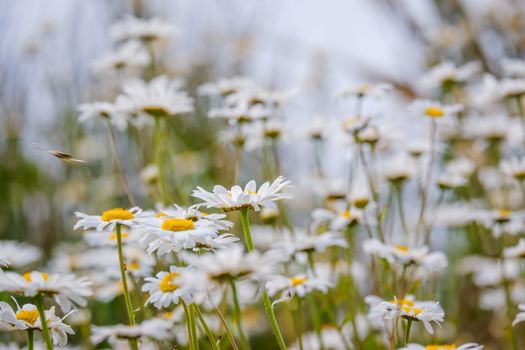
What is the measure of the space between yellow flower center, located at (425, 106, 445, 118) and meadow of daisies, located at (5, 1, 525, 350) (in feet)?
0.04

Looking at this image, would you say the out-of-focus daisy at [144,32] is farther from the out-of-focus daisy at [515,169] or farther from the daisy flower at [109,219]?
the daisy flower at [109,219]

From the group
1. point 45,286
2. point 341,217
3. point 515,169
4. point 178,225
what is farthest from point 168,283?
point 515,169

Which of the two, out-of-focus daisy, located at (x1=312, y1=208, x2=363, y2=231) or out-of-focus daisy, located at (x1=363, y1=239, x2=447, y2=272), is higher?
out-of-focus daisy, located at (x1=312, y1=208, x2=363, y2=231)

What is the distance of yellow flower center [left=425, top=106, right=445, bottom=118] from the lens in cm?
212

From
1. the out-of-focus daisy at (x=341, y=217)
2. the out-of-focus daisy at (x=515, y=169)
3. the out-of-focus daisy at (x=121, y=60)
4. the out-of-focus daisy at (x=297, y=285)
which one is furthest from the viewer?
the out-of-focus daisy at (x=121, y=60)

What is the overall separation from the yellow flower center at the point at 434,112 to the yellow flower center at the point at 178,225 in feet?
3.47

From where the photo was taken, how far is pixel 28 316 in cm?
133

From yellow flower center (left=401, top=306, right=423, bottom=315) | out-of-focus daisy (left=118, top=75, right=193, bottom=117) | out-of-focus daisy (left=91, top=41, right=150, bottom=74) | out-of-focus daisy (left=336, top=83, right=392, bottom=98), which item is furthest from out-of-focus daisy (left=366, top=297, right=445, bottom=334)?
out-of-focus daisy (left=91, top=41, right=150, bottom=74)

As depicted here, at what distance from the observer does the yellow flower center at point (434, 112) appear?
2122 millimetres

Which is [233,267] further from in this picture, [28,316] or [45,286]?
[28,316]

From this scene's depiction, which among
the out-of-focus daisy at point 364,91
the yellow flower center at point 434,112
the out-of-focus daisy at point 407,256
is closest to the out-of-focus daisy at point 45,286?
the out-of-focus daisy at point 407,256

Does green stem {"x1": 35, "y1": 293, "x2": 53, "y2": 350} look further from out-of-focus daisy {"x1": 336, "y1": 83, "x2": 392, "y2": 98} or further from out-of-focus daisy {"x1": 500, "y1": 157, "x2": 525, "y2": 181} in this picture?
out-of-focus daisy {"x1": 500, "y1": 157, "x2": 525, "y2": 181}

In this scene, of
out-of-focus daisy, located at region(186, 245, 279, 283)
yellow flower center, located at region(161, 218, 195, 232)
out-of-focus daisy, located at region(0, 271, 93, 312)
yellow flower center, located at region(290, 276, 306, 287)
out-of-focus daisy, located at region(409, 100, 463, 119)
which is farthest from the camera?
out-of-focus daisy, located at region(409, 100, 463, 119)

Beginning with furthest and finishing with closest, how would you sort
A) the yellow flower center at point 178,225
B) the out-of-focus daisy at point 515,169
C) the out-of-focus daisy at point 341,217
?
the out-of-focus daisy at point 515,169 < the out-of-focus daisy at point 341,217 < the yellow flower center at point 178,225
